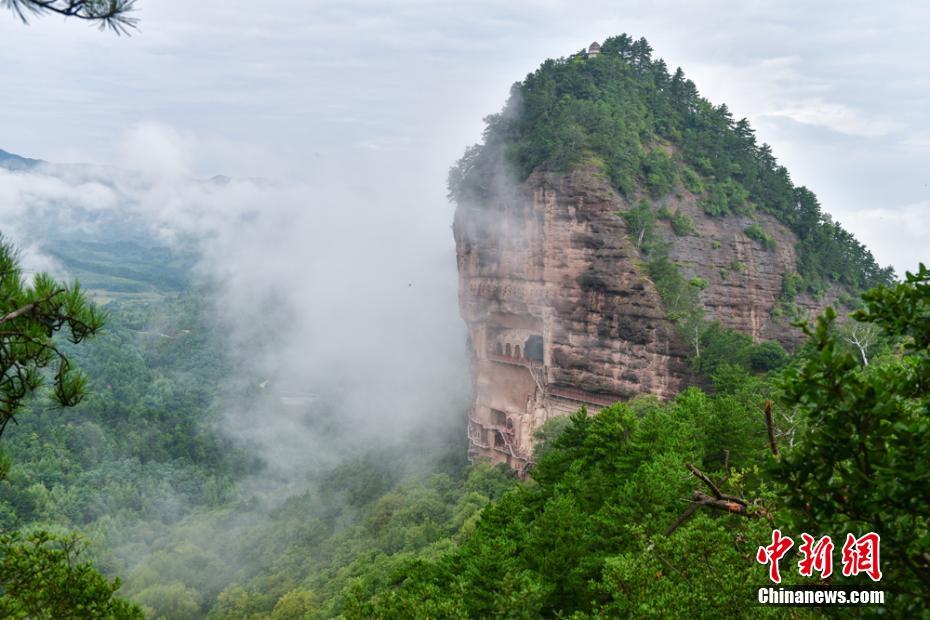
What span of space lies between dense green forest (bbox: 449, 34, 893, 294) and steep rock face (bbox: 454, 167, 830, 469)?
1.29m

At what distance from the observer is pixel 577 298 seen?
38781mm

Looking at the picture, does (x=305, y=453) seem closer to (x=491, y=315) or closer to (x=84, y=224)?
(x=491, y=315)

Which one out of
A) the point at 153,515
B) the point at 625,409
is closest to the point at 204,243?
the point at 153,515

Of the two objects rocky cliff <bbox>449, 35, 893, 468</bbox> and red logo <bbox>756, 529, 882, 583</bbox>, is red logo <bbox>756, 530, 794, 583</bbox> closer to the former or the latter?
red logo <bbox>756, 529, 882, 583</bbox>

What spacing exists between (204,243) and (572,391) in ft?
515

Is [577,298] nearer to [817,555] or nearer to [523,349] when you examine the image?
[523,349]

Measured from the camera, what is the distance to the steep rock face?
36.7m

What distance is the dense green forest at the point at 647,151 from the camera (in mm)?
41156

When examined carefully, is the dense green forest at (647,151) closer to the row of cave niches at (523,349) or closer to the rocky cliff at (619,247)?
the rocky cliff at (619,247)

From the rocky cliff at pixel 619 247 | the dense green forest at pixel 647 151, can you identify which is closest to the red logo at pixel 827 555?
the rocky cliff at pixel 619 247

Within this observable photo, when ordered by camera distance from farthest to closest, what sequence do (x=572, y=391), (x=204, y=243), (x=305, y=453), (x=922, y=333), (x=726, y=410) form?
1. (x=204, y=243)
2. (x=305, y=453)
3. (x=572, y=391)
4. (x=726, y=410)
5. (x=922, y=333)

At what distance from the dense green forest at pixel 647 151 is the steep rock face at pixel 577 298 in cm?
129

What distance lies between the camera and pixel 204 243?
178875 millimetres

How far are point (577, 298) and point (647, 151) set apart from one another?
435 inches
